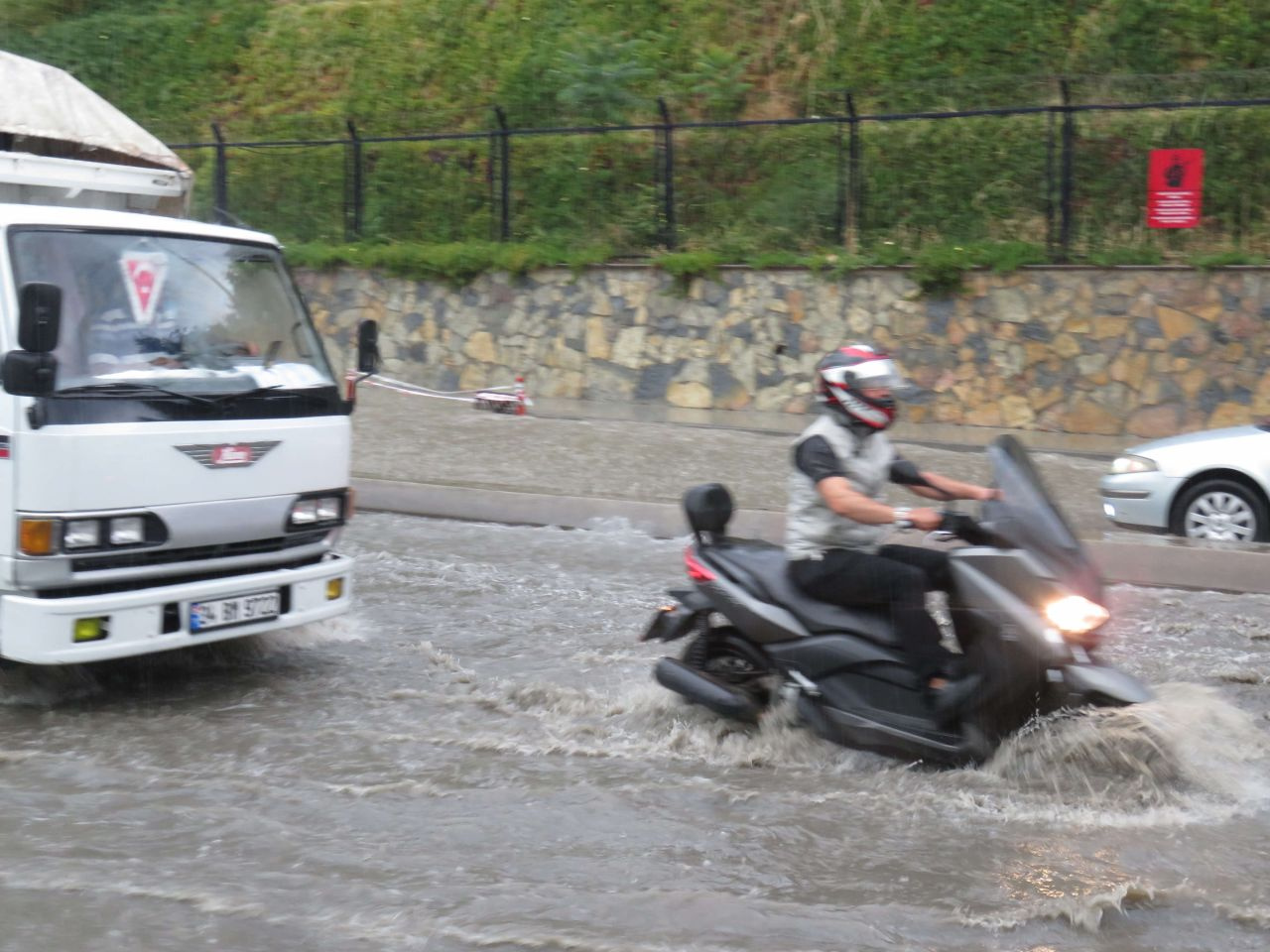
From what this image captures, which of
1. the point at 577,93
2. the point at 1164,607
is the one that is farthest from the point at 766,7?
the point at 1164,607

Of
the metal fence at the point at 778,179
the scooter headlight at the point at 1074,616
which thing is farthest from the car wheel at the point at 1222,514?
the metal fence at the point at 778,179

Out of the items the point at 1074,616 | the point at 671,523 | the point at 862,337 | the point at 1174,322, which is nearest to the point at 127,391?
the point at 1074,616

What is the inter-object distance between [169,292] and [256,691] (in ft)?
6.12

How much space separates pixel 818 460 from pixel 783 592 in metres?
0.53

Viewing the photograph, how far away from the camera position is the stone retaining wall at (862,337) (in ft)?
47.1

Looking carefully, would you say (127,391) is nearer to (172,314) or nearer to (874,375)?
(172,314)

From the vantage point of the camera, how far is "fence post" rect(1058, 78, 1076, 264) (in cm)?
1520

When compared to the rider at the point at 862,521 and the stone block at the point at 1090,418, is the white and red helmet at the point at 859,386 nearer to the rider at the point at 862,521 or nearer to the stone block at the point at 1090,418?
the rider at the point at 862,521

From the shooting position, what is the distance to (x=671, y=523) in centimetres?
1063

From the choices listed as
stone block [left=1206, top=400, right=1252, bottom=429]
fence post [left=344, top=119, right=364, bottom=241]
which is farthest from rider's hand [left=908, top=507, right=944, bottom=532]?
fence post [left=344, top=119, right=364, bottom=241]

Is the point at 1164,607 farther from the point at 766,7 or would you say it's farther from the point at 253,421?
the point at 766,7

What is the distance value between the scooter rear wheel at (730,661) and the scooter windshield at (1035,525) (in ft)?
3.78

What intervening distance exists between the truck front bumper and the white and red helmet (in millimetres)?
2654

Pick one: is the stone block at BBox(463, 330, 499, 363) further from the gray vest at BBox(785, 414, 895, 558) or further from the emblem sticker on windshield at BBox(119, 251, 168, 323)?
the gray vest at BBox(785, 414, 895, 558)
